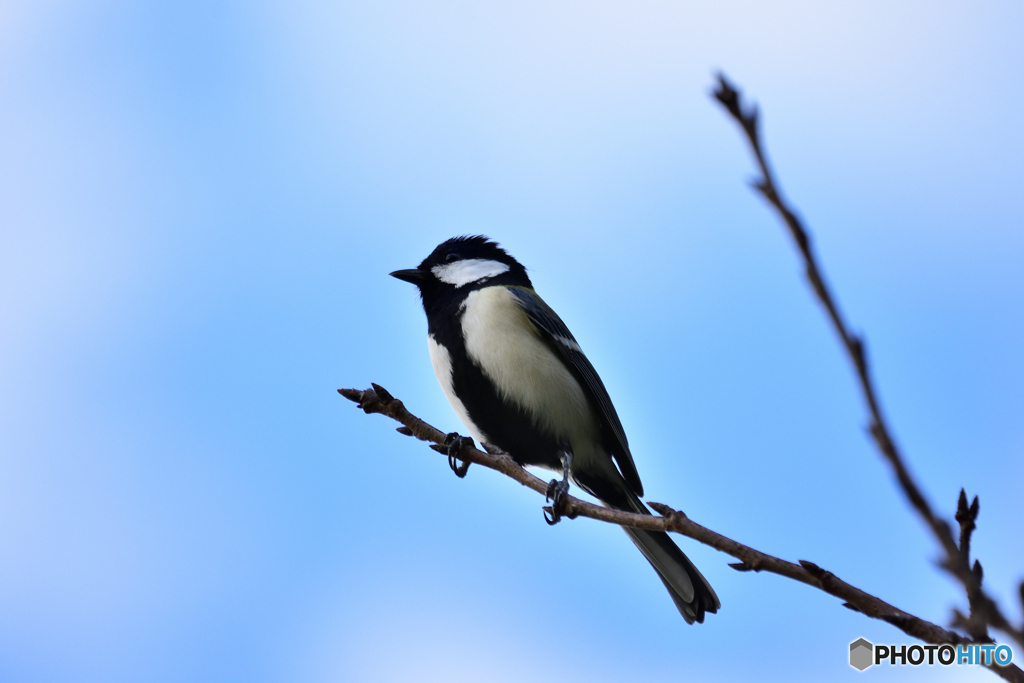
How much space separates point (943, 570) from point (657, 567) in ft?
8.88

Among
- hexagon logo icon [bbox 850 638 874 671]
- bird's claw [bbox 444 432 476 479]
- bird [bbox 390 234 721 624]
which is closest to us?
hexagon logo icon [bbox 850 638 874 671]

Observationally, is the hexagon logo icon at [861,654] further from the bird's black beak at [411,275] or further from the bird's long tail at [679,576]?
the bird's black beak at [411,275]

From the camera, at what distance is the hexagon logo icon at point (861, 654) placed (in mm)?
2512

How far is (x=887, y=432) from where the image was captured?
92cm

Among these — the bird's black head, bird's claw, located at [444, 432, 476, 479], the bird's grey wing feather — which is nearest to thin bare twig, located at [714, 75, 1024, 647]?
bird's claw, located at [444, 432, 476, 479]

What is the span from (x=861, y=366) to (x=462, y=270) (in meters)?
3.73

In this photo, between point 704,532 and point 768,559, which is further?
point 704,532

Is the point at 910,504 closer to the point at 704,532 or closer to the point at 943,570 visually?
the point at 943,570

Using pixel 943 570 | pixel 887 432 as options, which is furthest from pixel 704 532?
pixel 887 432

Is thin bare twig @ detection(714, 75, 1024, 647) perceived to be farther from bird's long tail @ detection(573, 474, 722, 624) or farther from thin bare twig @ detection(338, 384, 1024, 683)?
bird's long tail @ detection(573, 474, 722, 624)

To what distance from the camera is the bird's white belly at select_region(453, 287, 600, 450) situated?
3.86m

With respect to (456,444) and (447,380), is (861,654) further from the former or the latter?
(447,380)

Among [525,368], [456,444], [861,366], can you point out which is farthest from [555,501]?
[861,366]

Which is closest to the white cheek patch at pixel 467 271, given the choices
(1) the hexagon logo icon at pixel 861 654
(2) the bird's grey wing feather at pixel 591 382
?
(2) the bird's grey wing feather at pixel 591 382
